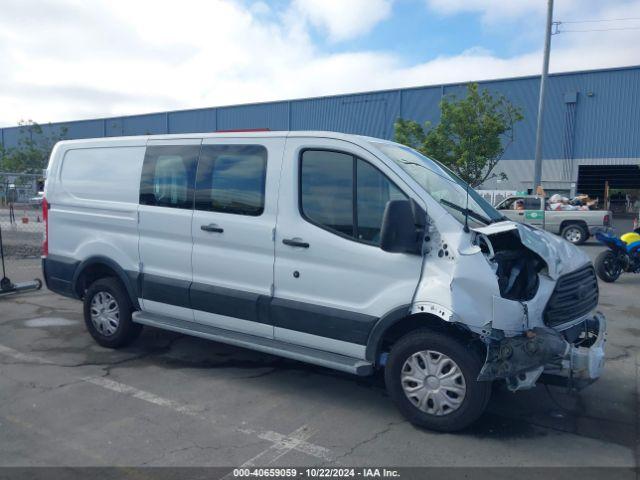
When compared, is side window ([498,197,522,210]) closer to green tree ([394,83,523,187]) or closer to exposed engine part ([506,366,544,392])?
green tree ([394,83,523,187])

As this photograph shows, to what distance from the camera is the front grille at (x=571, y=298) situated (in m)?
4.03

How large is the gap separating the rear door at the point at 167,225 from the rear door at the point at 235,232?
0.13 m

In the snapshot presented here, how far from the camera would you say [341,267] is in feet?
14.3

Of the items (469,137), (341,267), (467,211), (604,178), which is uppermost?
(469,137)

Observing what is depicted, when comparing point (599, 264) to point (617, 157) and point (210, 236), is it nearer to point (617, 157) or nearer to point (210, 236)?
point (210, 236)

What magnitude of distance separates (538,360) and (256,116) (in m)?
34.8

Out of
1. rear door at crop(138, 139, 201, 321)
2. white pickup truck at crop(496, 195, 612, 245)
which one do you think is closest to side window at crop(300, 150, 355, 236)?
rear door at crop(138, 139, 201, 321)

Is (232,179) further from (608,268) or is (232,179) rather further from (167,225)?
(608,268)

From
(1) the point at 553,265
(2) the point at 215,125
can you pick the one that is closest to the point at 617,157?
(2) the point at 215,125

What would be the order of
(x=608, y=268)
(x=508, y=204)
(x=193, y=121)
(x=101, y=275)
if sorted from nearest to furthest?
1. (x=101, y=275)
2. (x=608, y=268)
3. (x=508, y=204)
4. (x=193, y=121)

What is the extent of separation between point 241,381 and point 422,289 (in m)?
2.09

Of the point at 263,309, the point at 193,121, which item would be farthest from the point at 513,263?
the point at 193,121

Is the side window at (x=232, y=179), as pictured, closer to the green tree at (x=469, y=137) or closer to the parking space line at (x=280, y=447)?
the parking space line at (x=280, y=447)

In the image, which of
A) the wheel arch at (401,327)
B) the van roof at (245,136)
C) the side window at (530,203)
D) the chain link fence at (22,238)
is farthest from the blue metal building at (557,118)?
the wheel arch at (401,327)
